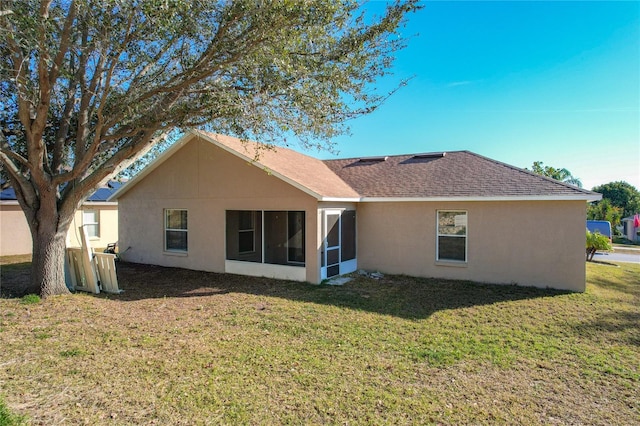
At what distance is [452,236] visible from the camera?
11.3 m

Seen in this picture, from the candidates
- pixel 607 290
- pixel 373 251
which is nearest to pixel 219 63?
pixel 373 251

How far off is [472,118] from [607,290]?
977 cm

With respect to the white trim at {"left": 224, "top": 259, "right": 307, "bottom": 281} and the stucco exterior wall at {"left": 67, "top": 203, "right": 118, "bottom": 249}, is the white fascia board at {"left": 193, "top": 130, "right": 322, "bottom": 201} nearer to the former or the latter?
the white trim at {"left": 224, "top": 259, "right": 307, "bottom": 281}

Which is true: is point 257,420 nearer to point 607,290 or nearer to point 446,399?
point 446,399

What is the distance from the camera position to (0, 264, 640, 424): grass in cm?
395

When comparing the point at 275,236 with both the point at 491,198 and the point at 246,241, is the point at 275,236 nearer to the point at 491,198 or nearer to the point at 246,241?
the point at 246,241

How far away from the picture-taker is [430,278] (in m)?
11.4

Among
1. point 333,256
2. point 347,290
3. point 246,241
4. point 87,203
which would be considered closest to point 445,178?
point 333,256

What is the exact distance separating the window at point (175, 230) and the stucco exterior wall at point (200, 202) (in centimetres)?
18

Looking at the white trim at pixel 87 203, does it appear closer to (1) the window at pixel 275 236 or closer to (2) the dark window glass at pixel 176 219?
(2) the dark window glass at pixel 176 219

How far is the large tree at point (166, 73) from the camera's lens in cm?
655

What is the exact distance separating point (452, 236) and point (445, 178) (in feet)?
7.28

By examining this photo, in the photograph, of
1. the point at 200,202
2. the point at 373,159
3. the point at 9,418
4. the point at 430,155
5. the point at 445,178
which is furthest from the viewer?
the point at 373,159

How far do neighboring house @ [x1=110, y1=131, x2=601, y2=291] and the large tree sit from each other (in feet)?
7.95
